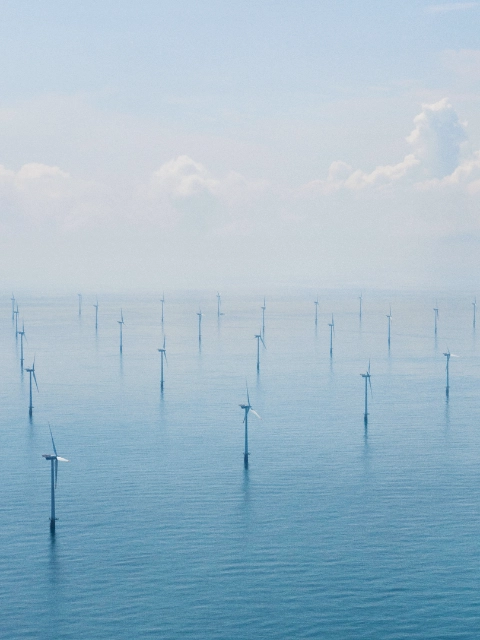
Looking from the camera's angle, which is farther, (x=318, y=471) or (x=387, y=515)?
(x=318, y=471)

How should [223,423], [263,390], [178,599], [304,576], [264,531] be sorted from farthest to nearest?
[263,390] → [223,423] → [264,531] → [304,576] → [178,599]

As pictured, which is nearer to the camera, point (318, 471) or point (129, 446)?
point (318, 471)

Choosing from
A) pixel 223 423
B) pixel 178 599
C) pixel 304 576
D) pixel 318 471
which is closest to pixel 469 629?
pixel 304 576

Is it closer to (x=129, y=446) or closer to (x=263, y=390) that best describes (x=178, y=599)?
(x=129, y=446)

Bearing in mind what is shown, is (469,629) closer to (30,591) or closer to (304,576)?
(304,576)

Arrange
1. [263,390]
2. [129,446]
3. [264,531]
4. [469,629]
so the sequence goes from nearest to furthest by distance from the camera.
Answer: [469,629] < [264,531] < [129,446] < [263,390]

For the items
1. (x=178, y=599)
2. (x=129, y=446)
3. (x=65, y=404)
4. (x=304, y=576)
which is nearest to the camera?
(x=178, y=599)

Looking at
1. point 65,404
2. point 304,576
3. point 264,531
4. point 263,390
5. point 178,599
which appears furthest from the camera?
point 263,390

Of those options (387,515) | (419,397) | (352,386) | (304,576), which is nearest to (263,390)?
(352,386)
